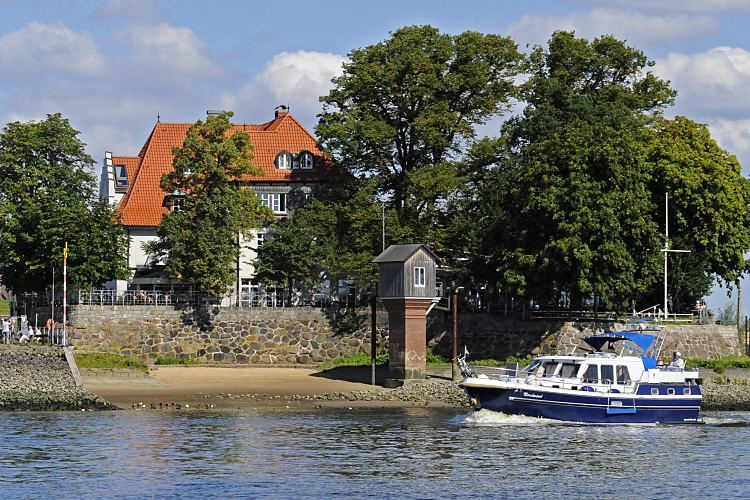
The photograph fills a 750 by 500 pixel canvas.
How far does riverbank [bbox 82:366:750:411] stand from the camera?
2477 inches

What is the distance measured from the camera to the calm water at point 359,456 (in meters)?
A: 42.0

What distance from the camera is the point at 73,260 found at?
7906 cm

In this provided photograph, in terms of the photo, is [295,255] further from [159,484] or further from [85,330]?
[159,484]

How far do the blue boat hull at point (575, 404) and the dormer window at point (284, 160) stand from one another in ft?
123

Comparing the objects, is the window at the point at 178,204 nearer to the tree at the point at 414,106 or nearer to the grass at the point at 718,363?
the tree at the point at 414,106

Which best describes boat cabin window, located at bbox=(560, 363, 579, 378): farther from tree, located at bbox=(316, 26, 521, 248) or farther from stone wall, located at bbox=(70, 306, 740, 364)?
tree, located at bbox=(316, 26, 521, 248)

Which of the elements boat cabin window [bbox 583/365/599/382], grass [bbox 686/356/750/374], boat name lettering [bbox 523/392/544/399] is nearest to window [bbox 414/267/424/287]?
boat name lettering [bbox 523/392/544/399]

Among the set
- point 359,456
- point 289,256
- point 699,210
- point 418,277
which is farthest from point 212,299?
point 359,456

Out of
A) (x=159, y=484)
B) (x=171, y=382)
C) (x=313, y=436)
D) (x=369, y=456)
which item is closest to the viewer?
(x=159, y=484)

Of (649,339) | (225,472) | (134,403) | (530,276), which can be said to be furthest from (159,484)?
(530,276)

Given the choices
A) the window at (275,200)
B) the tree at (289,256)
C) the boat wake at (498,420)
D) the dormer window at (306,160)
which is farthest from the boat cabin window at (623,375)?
the dormer window at (306,160)

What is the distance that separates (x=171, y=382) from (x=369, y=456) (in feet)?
74.7

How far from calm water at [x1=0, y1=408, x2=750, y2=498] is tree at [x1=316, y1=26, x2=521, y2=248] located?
2593 cm

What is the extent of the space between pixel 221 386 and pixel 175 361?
1151 cm
